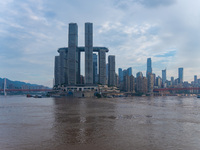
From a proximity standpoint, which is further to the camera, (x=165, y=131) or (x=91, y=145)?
(x=165, y=131)

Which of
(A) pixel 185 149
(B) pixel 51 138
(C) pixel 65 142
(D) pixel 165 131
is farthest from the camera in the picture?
(D) pixel 165 131

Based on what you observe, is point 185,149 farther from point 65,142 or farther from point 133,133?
point 65,142

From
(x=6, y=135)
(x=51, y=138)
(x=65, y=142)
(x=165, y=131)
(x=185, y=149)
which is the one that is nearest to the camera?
(x=185, y=149)

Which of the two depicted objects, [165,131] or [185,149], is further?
[165,131]

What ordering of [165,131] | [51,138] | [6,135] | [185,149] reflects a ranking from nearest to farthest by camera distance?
[185,149] → [51,138] → [6,135] → [165,131]

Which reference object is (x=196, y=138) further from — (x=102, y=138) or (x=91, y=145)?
(x=91, y=145)

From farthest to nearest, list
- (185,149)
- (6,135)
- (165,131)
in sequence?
(165,131) → (6,135) → (185,149)

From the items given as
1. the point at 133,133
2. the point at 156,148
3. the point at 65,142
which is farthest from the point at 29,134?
the point at 156,148

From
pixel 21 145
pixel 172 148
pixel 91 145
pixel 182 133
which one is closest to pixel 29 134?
pixel 21 145

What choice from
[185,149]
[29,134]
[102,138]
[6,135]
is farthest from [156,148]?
[6,135]
